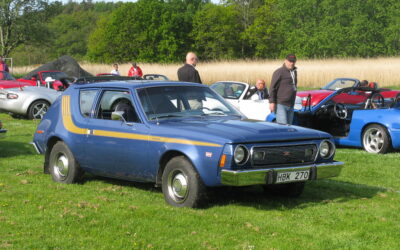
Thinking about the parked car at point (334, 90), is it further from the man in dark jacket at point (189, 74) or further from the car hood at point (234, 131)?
the car hood at point (234, 131)

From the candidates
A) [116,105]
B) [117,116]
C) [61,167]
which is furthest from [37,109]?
[117,116]

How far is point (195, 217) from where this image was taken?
7371 millimetres

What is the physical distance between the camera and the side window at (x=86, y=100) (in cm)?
940

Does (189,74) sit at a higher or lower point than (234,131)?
higher

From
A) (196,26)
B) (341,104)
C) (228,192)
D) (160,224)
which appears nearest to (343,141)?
(341,104)

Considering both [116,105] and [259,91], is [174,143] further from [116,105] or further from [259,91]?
[259,91]

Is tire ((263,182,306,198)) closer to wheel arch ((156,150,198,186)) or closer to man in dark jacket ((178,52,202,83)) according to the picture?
wheel arch ((156,150,198,186))

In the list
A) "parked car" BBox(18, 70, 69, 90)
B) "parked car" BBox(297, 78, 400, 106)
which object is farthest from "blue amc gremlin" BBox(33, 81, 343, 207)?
"parked car" BBox(18, 70, 69, 90)

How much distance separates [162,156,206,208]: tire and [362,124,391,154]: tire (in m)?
6.35

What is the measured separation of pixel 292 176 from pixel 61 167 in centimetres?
349

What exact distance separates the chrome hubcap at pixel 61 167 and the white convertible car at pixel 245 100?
6922mm

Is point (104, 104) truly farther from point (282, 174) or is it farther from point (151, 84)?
point (282, 174)

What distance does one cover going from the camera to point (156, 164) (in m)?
8.19

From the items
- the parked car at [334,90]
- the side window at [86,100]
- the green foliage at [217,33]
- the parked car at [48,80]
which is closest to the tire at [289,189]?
the side window at [86,100]
